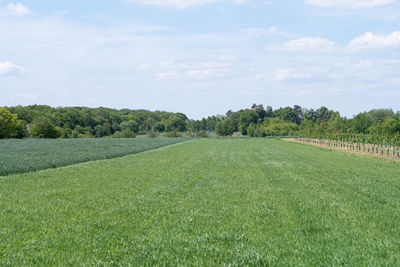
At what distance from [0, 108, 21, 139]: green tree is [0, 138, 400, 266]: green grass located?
316ft

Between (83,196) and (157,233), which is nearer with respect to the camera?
(157,233)

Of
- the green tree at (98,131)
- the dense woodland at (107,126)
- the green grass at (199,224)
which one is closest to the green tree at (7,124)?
the dense woodland at (107,126)

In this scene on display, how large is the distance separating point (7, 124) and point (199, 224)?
109697 mm

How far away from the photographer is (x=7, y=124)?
103 m

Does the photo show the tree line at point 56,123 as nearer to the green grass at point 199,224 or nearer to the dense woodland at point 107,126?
the dense woodland at point 107,126

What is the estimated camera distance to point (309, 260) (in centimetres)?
715

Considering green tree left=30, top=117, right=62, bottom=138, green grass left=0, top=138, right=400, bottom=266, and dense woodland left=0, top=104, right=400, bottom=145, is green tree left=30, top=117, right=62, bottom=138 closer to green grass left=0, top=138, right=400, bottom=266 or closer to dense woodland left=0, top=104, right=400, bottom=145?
dense woodland left=0, top=104, right=400, bottom=145

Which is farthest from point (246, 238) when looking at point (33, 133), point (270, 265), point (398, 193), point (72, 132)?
point (72, 132)

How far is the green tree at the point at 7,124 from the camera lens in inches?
3985

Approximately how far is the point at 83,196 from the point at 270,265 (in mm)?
10292

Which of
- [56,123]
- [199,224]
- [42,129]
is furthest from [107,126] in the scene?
[199,224]

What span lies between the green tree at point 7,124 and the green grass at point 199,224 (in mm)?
96310

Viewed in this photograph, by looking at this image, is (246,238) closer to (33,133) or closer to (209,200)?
(209,200)

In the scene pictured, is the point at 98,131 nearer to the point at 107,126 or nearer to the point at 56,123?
the point at 107,126
